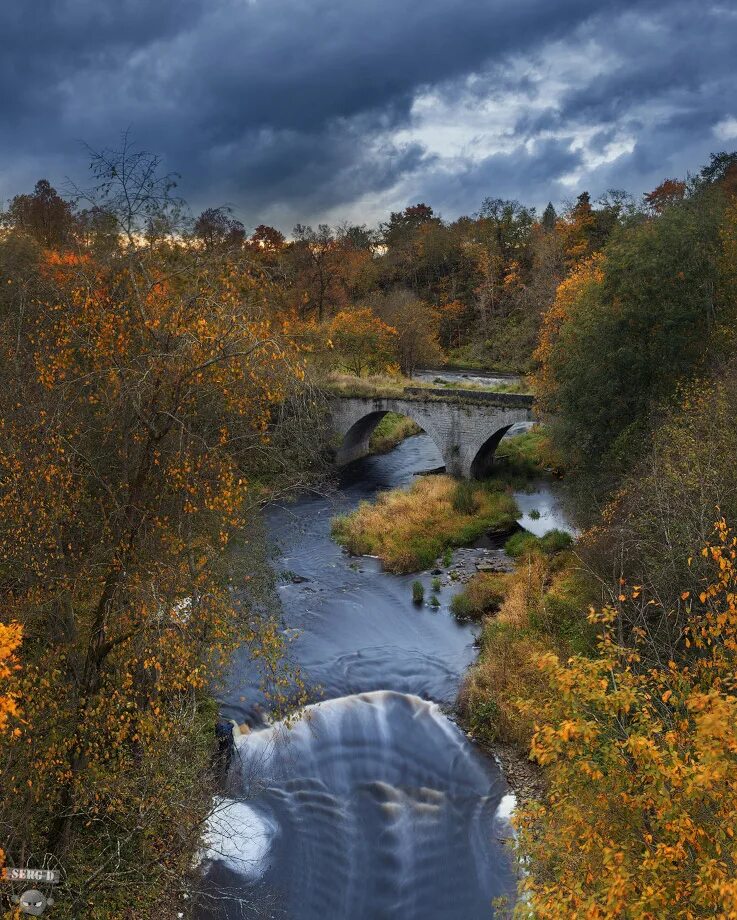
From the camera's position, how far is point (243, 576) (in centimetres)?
1416

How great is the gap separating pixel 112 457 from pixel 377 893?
29.4 ft

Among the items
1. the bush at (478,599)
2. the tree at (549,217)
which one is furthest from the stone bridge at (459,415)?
the tree at (549,217)

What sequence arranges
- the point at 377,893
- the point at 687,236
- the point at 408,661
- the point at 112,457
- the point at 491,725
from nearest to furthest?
the point at 112,457
the point at 377,893
the point at 491,725
the point at 408,661
the point at 687,236

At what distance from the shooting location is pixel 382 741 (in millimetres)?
16016

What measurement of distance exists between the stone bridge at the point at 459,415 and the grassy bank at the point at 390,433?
5.63 m

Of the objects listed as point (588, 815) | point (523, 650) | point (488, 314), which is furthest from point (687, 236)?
point (488, 314)

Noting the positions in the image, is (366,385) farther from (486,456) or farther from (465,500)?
(465,500)

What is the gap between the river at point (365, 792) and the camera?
39.5 ft

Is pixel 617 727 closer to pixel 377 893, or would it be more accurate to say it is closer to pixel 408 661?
pixel 377 893

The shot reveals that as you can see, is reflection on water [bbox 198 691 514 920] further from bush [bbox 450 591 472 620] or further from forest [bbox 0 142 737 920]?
bush [bbox 450 591 472 620]

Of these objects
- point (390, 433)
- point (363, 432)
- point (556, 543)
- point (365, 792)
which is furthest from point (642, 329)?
point (390, 433)

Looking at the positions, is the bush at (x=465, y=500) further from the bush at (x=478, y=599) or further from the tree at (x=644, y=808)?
the tree at (x=644, y=808)

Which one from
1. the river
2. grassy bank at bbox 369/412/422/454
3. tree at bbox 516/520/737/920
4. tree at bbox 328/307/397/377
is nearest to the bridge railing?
grassy bank at bbox 369/412/422/454

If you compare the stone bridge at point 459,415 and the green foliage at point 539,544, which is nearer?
the green foliage at point 539,544
